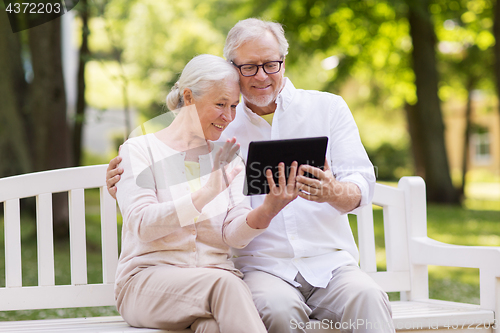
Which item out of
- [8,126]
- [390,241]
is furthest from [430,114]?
[390,241]

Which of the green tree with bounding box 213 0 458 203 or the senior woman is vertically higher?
the green tree with bounding box 213 0 458 203

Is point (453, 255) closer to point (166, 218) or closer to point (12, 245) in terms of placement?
point (166, 218)

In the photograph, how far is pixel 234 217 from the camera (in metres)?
2.63

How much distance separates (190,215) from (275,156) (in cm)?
44

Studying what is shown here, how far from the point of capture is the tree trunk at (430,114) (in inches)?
515

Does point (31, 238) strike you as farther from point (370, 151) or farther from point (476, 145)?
point (476, 145)

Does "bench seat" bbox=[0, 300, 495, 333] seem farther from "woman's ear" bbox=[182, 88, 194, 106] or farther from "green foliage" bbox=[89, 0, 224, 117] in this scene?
"green foliage" bbox=[89, 0, 224, 117]

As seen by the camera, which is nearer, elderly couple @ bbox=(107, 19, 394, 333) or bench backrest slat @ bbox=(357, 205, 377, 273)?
elderly couple @ bbox=(107, 19, 394, 333)

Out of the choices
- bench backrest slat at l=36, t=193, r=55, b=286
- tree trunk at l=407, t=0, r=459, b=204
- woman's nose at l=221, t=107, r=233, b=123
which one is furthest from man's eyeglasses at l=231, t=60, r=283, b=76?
tree trunk at l=407, t=0, r=459, b=204

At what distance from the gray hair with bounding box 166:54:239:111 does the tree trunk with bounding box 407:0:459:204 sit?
11331mm

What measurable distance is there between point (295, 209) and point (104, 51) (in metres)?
25.3

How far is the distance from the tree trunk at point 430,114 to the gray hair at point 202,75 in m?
11.3

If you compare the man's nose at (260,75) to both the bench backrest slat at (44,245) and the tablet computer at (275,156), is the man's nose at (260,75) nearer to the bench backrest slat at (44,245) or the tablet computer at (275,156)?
the tablet computer at (275,156)

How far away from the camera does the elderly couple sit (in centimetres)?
232
